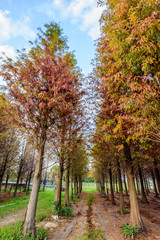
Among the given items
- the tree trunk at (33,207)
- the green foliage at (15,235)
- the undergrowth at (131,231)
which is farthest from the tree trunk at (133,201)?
the tree trunk at (33,207)

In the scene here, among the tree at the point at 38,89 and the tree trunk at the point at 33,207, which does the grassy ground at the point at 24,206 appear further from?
the tree at the point at 38,89

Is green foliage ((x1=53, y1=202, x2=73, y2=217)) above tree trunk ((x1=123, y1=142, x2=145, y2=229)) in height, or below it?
below

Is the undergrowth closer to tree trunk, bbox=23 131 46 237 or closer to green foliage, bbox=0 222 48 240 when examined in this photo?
green foliage, bbox=0 222 48 240

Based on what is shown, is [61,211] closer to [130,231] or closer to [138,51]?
[130,231]

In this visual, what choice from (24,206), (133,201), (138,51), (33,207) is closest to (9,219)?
(33,207)

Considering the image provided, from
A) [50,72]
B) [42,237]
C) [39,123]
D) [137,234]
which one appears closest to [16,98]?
[39,123]

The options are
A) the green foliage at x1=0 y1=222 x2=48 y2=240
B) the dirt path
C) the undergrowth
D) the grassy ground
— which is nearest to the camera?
the green foliage at x1=0 y1=222 x2=48 y2=240

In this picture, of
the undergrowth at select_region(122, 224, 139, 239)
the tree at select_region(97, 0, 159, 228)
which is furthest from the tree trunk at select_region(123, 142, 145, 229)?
the tree at select_region(97, 0, 159, 228)

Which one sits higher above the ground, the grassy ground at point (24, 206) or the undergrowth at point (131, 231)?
the undergrowth at point (131, 231)

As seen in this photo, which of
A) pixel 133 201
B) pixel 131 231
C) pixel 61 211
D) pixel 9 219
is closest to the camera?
pixel 131 231

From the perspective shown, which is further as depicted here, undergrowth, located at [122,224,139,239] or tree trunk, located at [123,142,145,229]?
tree trunk, located at [123,142,145,229]

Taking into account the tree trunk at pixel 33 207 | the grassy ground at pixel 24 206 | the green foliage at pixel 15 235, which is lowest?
the grassy ground at pixel 24 206

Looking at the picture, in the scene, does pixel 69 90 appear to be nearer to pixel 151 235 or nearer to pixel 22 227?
pixel 22 227

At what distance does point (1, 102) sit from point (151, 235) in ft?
29.8
